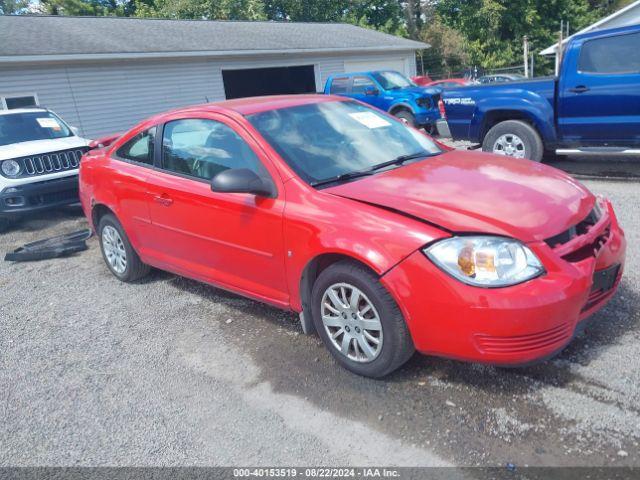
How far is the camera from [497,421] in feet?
9.43

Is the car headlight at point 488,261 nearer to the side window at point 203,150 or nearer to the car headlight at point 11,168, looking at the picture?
the side window at point 203,150

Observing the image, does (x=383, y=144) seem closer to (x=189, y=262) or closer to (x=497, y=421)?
(x=189, y=262)

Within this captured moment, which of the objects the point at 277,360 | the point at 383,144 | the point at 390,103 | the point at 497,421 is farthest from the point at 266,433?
the point at 390,103

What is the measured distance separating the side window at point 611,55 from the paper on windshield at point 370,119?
14.4 feet

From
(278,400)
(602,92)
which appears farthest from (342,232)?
(602,92)

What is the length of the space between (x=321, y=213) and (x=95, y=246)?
179 inches

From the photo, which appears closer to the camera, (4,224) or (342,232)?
(342,232)

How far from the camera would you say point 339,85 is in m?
16.0

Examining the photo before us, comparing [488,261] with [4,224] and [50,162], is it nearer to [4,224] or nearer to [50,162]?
[50,162]

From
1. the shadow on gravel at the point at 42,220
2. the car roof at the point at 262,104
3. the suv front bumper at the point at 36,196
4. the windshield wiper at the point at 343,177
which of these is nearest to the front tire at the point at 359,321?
the windshield wiper at the point at 343,177

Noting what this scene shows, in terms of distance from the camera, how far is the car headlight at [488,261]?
Result: 9.21 ft

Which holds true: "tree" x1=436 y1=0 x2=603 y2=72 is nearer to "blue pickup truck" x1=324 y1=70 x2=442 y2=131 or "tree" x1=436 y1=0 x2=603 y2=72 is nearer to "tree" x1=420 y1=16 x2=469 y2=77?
"tree" x1=420 y1=16 x2=469 y2=77

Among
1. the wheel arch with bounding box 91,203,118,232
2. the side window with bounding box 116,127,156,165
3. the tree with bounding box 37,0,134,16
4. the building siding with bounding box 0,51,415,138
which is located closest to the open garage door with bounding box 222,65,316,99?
the building siding with bounding box 0,51,415,138

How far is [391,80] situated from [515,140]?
7.89 meters
